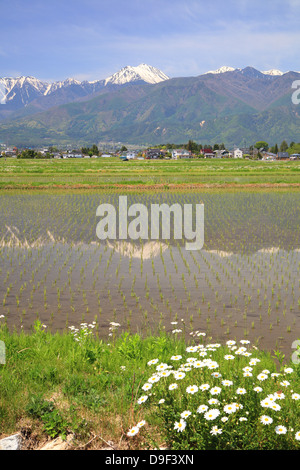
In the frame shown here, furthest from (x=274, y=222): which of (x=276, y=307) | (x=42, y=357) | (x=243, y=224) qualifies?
(x=42, y=357)

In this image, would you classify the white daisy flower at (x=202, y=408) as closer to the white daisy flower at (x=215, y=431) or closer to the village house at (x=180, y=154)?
the white daisy flower at (x=215, y=431)

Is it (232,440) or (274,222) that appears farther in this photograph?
(274,222)

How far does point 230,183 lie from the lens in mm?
35469

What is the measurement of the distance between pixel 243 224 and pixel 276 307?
32.5 ft

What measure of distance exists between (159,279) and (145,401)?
6.23 m

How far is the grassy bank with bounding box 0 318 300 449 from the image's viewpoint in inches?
125

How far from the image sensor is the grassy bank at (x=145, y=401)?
125 inches

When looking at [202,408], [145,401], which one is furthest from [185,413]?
[145,401]

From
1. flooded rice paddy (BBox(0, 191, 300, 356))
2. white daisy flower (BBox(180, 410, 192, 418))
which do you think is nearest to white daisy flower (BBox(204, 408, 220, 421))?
white daisy flower (BBox(180, 410, 192, 418))

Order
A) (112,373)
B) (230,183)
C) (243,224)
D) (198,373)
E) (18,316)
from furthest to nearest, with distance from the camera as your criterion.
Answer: (230,183) → (243,224) → (18,316) → (112,373) → (198,373)

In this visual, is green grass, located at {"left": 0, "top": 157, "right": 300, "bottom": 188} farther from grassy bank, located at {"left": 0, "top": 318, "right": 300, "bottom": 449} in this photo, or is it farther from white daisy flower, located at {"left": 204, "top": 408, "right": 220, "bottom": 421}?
white daisy flower, located at {"left": 204, "top": 408, "right": 220, "bottom": 421}

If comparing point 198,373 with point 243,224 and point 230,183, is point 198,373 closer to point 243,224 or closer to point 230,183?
point 243,224

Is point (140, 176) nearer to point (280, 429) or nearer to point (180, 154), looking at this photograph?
point (280, 429)

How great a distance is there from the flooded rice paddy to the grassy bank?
145 cm
